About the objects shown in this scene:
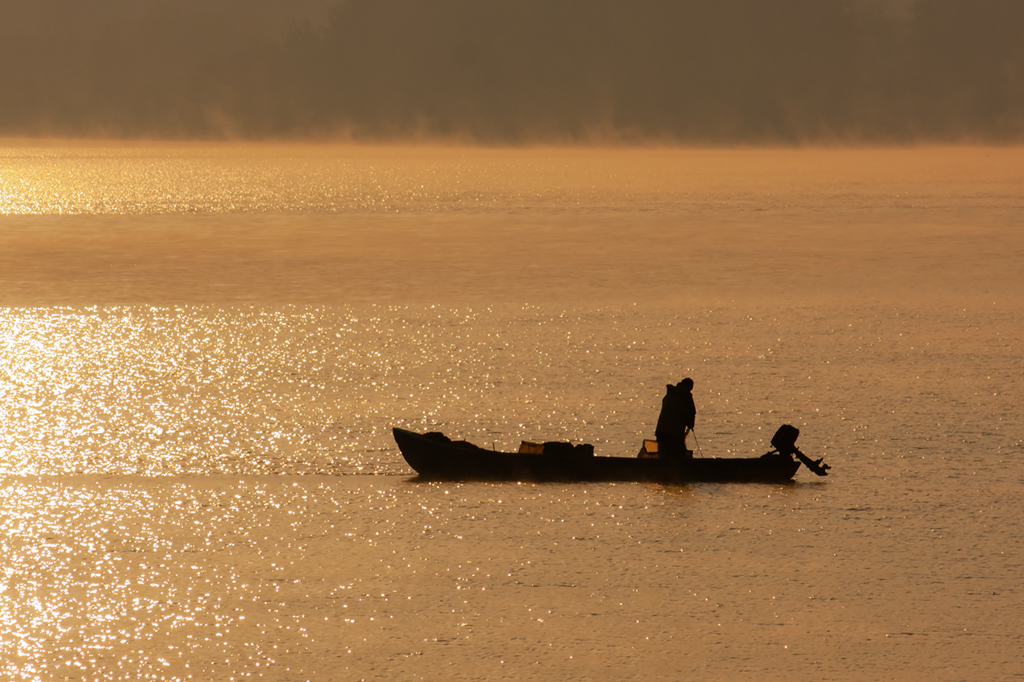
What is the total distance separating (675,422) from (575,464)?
140 centimetres

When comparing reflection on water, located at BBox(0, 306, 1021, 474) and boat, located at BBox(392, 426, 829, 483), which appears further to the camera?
reflection on water, located at BBox(0, 306, 1021, 474)

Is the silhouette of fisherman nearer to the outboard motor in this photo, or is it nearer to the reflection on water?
the outboard motor

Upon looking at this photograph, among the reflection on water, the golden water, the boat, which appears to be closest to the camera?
the golden water

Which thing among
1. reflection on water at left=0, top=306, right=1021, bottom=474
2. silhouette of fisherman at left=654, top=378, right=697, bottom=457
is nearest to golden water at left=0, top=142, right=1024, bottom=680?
reflection on water at left=0, top=306, right=1021, bottom=474

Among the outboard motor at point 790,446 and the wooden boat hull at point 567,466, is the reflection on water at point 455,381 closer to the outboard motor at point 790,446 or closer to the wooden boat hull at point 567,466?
the wooden boat hull at point 567,466

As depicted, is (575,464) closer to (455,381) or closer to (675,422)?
(675,422)

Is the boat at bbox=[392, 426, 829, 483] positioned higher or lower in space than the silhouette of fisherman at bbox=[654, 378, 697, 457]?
lower

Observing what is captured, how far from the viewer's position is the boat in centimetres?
1614

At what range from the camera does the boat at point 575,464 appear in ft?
53.0

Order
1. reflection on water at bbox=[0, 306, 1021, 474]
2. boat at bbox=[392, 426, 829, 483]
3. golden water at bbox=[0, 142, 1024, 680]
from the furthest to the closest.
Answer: reflection on water at bbox=[0, 306, 1021, 474] → boat at bbox=[392, 426, 829, 483] → golden water at bbox=[0, 142, 1024, 680]

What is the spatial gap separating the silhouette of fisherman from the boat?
180mm

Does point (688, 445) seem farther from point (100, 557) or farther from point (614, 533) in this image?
point (100, 557)

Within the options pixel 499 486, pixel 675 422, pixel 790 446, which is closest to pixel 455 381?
pixel 499 486

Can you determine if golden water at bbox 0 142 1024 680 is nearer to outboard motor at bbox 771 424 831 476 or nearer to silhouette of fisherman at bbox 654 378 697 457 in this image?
outboard motor at bbox 771 424 831 476
